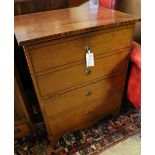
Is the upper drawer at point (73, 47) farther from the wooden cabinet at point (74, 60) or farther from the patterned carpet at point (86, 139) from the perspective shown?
the patterned carpet at point (86, 139)

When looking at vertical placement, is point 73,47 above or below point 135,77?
above

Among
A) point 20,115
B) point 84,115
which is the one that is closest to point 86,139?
point 84,115

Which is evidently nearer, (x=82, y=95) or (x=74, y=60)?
(x=74, y=60)

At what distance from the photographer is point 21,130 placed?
1245 mm

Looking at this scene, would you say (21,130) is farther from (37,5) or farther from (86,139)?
(37,5)

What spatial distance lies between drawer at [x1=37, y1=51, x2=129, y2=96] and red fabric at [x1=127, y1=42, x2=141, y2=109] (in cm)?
6

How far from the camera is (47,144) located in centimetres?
126

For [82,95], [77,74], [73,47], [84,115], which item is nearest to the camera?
[73,47]

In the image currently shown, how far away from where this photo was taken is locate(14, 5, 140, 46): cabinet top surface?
0.77 metres

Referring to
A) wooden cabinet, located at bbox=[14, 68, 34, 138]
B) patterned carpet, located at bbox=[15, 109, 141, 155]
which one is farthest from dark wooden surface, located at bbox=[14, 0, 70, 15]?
patterned carpet, located at bbox=[15, 109, 141, 155]

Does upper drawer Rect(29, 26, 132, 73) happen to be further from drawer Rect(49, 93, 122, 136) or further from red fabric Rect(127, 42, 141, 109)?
drawer Rect(49, 93, 122, 136)

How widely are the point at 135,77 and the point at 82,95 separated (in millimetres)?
400
